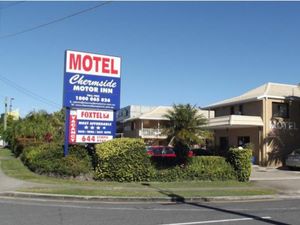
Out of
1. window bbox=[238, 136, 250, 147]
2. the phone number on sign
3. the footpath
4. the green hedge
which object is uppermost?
window bbox=[238, 136, 250, 147]

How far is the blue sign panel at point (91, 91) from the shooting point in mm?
21766

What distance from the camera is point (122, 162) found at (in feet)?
67.5

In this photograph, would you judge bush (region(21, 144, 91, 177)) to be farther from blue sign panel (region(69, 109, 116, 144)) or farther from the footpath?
the footpath

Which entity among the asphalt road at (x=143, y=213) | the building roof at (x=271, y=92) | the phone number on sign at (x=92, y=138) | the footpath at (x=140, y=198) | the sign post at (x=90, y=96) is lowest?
the asphalt road at (x=143, y=213)

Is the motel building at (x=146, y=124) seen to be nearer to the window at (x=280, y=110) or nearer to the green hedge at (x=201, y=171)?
the window at (x=280, y=110)

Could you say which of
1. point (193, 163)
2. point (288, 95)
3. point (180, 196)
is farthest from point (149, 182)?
point (288, 95)

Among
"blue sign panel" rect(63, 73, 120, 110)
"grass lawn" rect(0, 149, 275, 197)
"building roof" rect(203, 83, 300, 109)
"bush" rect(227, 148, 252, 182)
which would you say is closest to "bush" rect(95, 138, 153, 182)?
"grass lawn" rect(0, 149, 275, 197)

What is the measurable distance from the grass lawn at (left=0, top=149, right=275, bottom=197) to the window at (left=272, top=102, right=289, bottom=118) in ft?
49.6

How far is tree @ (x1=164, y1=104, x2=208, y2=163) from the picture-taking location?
20.6 m

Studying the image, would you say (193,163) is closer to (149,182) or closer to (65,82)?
(149,182)

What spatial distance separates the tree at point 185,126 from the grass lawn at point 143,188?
1924mm

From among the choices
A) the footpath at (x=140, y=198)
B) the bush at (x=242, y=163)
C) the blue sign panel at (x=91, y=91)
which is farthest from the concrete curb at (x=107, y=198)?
the blue sign panel at (x=91, y=91)

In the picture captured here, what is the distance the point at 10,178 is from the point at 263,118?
2018 cm

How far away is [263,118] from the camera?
34.7 meters
